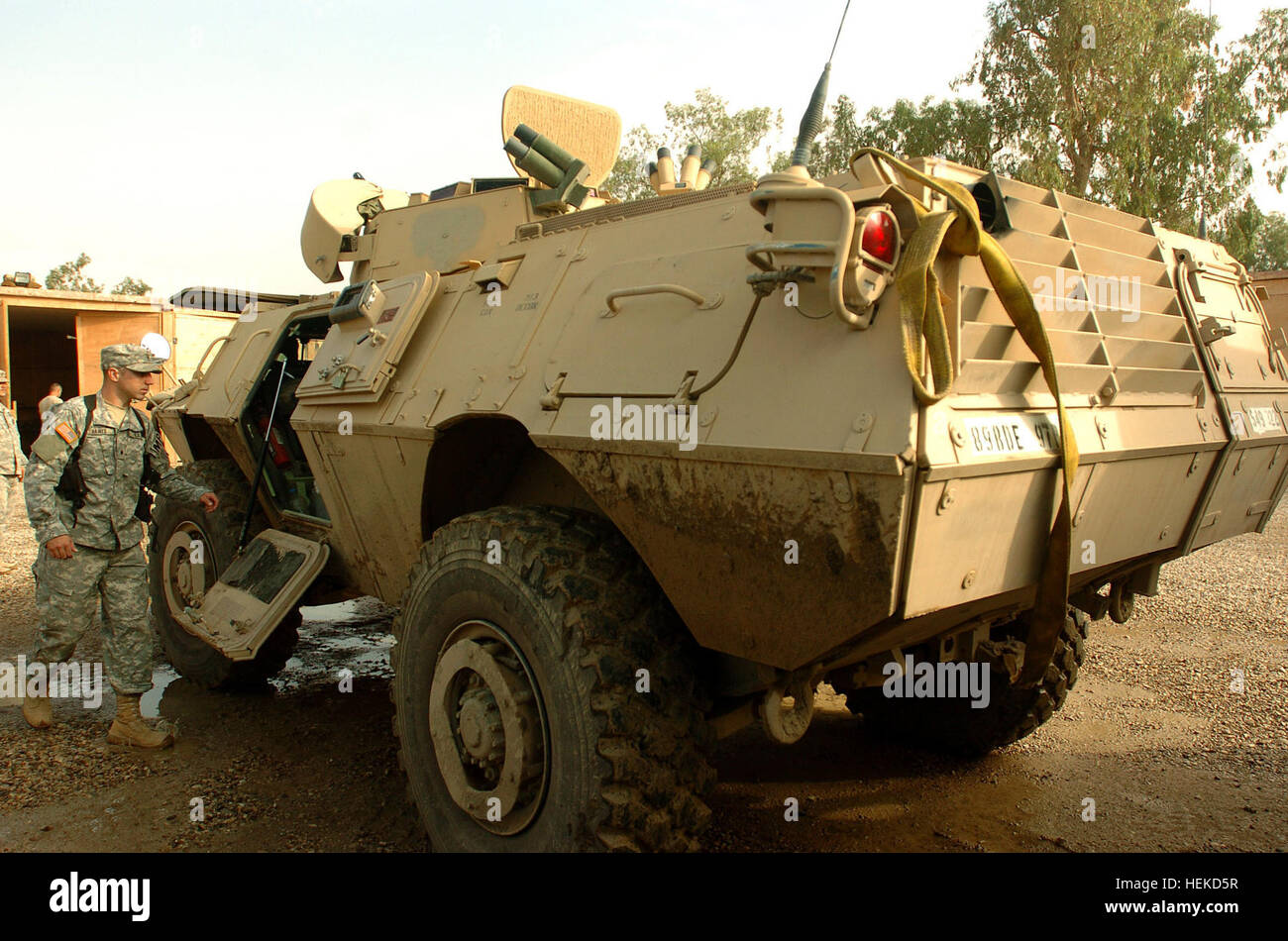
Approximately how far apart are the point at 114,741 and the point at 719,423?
11.4 ft

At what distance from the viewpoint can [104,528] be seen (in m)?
4.33

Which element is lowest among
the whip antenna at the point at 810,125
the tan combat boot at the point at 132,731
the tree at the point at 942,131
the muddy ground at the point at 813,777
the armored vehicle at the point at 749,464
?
the muddy ground at the point at 813,777

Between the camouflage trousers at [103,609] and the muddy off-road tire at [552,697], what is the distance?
2059 millimetres

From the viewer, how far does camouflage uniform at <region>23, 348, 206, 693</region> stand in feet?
13.9

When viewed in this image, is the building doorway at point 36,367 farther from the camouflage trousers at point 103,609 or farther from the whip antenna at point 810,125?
the whip antenna at point 810,125

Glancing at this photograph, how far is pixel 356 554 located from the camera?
3977 millimetres

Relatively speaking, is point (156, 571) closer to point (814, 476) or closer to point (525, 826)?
point (525, 826)

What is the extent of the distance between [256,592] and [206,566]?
0.91 m

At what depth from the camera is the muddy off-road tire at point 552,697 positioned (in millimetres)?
2449

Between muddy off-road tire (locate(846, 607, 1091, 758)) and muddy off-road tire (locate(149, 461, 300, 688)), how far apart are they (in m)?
2.86

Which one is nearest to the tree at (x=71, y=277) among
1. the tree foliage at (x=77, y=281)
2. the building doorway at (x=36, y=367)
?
the tree foliage at (x=77, y=281)

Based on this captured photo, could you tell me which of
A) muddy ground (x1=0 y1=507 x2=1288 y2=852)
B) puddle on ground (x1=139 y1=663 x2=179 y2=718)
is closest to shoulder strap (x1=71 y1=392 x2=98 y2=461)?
puddle on ground (x1=139 y1=663 x2=179 y2=718)

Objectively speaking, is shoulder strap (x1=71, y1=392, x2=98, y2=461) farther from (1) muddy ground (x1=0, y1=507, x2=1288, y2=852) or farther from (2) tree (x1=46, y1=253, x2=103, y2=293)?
(2) tree (x1=46, y1=253, x2=103, y2=293)

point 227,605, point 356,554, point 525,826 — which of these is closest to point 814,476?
→ point 525,826
